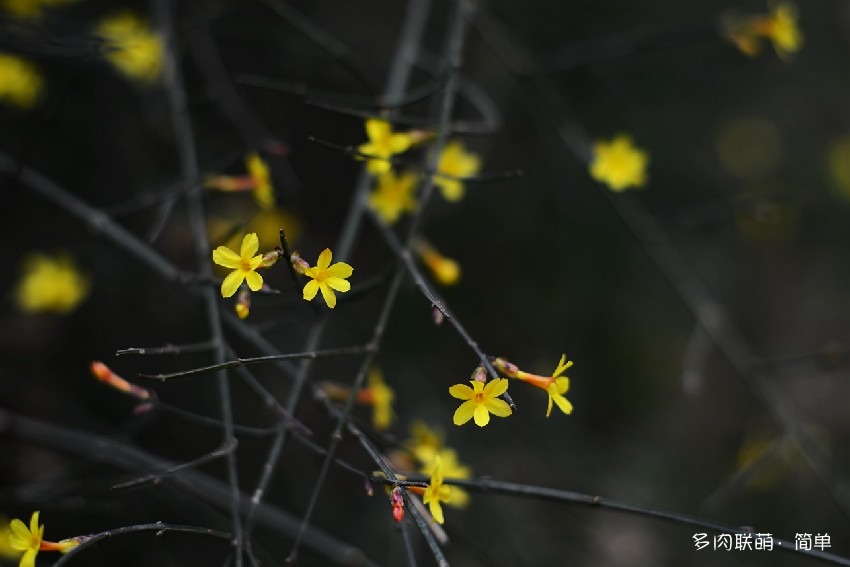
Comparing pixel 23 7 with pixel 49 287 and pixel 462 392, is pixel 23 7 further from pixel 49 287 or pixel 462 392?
pixel 462 392

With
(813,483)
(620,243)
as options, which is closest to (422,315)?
Result: (620,243)

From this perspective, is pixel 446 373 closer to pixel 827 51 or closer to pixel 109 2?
pixel 109 2

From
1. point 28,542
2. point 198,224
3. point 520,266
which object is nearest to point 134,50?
point 198,224


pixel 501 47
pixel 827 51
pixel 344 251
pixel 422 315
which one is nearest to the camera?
pixel 344 251

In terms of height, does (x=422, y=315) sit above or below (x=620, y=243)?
below

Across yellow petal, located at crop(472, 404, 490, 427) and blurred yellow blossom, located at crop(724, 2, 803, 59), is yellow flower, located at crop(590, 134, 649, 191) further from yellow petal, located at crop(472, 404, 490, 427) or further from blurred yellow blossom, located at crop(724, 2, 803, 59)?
yellow petal, located at crop(472, 404, 490, 427)

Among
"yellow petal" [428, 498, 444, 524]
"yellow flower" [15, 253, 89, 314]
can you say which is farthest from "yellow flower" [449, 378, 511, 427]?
"yellow flower" [15, 253, 89, 314]

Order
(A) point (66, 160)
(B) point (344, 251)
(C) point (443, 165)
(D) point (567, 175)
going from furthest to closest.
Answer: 1. (D) point (567, 175)
2. (A) point (66, 160)
3. (C) point (443, 165)
4. (B) point (344, 251)

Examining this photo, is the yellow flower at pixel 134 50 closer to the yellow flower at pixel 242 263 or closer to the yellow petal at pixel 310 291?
the yellow flower at pixel 242 263
